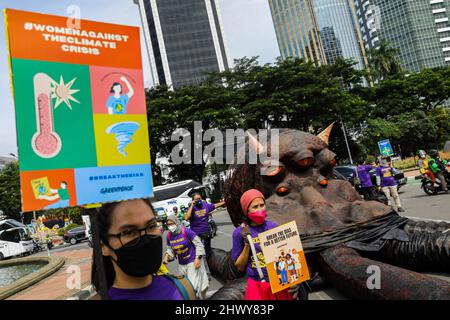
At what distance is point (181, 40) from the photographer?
9106cm

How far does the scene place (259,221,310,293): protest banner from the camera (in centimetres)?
313

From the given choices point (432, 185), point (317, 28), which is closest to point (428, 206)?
point (432, 185)

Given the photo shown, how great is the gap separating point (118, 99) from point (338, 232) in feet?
11.1

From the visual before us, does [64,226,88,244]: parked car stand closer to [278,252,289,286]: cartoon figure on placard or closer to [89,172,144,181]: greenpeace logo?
[278,252,289,286]: cartoon figure on placard

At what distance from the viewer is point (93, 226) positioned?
2178mm

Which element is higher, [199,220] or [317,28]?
[317,28]

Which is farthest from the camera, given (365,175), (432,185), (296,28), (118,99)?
(296,28)

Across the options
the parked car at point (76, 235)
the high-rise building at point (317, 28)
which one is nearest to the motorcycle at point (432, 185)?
the parked car at point (76, 235)

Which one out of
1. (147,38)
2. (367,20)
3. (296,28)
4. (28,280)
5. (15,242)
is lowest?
(28,280)

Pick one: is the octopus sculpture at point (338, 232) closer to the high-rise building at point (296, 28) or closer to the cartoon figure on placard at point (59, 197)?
the cartoon figure on placard at point (59, 197)

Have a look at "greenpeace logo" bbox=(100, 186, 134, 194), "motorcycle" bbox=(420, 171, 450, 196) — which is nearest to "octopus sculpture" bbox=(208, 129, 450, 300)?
"greenpeace logo" bbox=(100, 186, 134, 194)

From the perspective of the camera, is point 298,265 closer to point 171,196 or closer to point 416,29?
point 171,196

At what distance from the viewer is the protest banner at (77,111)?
6.91ft

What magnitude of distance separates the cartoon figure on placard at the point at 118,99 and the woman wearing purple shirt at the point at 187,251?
3.27m
